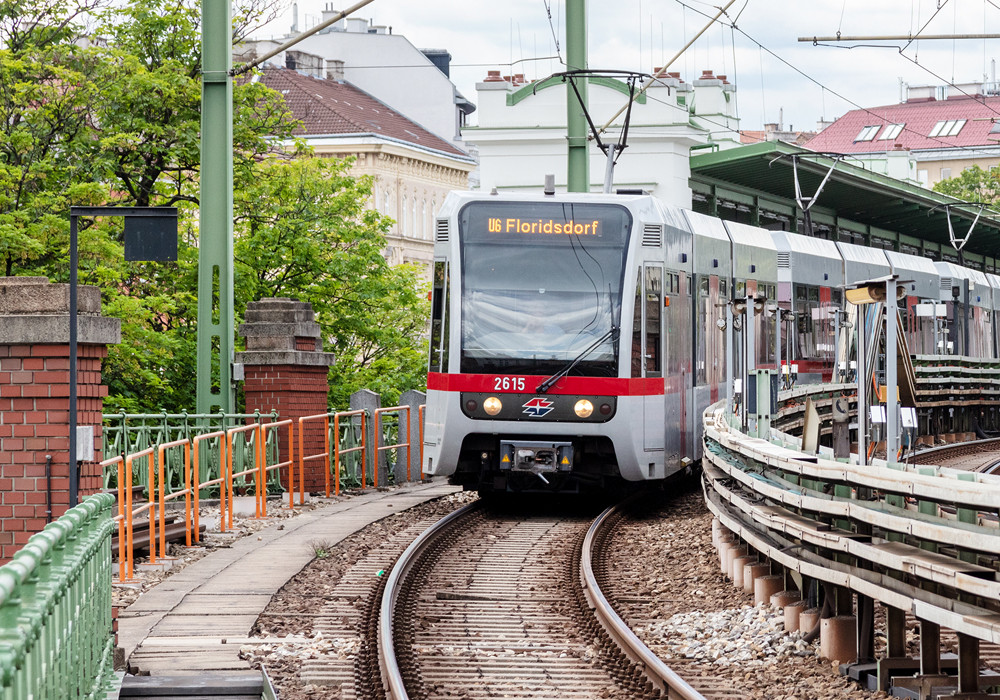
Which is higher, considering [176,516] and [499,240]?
[499,240]

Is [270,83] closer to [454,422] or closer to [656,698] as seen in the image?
[454,422]

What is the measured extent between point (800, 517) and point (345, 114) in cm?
5985

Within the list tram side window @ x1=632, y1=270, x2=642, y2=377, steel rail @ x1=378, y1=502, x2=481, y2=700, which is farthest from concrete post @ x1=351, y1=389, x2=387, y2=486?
tram side window @ x1=632, y1=270, x2=642, y2=377

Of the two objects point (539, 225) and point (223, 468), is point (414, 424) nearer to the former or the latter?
point (539, 225)

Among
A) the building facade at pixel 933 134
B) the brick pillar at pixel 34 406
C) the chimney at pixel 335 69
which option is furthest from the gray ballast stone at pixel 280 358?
the building facade at pixel 933 134

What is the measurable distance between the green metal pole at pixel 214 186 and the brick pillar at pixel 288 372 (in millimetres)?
1265

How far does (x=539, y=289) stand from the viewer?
51.3 feet

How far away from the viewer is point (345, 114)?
6794 cm

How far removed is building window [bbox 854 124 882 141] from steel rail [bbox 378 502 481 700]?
322 feet

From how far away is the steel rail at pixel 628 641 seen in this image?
26.2 ft

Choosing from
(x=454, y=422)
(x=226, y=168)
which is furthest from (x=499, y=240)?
(x=226, y=168)

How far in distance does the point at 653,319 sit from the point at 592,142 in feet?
122

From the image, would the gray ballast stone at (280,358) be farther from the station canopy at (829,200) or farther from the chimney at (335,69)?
the chimney at (335,69)

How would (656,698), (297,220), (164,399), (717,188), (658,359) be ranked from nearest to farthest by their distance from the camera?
(656,698)
(658,359)
(164,399)
(297,220)
(717,188)
